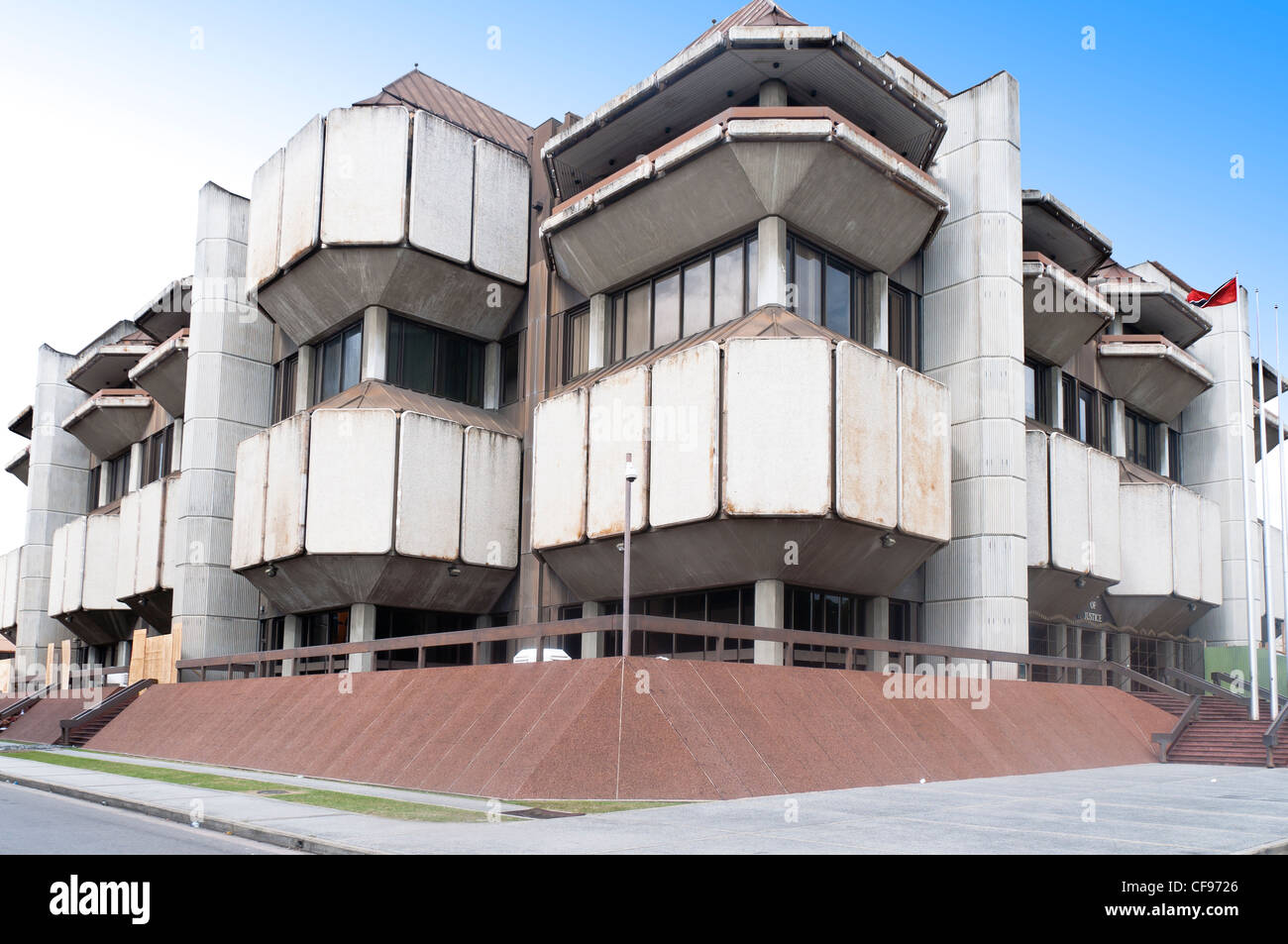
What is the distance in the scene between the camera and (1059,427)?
140ft

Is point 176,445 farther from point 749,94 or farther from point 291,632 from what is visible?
point 749,94

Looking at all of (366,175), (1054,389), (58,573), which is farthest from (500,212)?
(58,573)

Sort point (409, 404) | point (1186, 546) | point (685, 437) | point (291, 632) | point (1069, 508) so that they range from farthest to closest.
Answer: point (1186, 546) < point (291, 632) < point (1069, 508) < point (409, 404) < point (685, 437)

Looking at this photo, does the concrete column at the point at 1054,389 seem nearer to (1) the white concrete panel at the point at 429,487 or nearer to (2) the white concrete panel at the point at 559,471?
(2) the white concrete panel at the point at 559,471

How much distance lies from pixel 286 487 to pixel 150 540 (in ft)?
49.4

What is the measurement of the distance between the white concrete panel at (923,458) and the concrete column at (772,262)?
396 cm

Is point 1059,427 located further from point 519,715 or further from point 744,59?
point 519,715

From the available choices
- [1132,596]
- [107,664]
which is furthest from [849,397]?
[107,664]

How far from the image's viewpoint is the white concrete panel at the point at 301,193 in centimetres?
3694

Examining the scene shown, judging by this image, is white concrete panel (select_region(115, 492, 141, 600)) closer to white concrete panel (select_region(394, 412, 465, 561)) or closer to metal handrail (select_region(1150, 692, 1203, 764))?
white concrete panel (select_region(394, 412, 465, 561))

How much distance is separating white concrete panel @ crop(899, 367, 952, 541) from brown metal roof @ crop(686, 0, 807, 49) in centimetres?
1050

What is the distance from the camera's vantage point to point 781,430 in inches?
1115

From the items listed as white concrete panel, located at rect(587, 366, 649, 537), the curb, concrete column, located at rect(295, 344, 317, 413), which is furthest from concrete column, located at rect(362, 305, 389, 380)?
the curb

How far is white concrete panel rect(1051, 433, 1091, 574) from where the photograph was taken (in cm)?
3797
